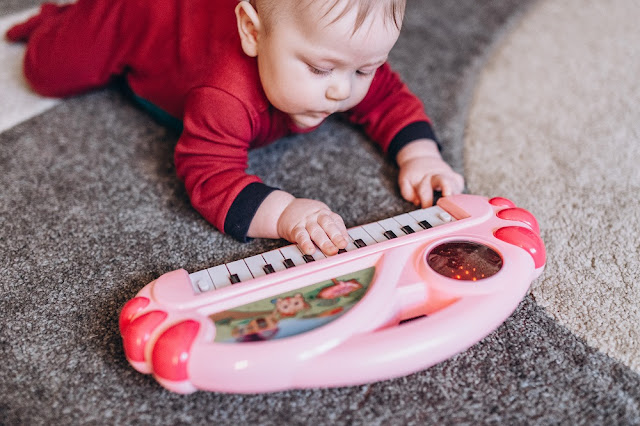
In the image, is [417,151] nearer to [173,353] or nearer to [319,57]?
[319,57]

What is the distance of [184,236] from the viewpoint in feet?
2.27

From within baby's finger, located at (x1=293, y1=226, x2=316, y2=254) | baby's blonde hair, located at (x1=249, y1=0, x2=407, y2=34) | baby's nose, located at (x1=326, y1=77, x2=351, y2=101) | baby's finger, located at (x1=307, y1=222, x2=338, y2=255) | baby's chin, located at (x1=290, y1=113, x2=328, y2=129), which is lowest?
baby's finger, located at (x1=293, y1=226, x2=316, y2=254)

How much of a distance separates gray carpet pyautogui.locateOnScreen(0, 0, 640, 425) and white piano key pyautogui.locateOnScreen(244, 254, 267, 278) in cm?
6

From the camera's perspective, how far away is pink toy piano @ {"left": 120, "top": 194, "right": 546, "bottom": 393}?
0.48 m

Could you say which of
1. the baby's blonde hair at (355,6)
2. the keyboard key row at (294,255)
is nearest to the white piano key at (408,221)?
the keyboard key row at (294,255)

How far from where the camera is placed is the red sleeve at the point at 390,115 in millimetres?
810

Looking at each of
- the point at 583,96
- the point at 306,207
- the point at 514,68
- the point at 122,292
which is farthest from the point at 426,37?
the point at 122,292

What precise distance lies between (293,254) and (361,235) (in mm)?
78

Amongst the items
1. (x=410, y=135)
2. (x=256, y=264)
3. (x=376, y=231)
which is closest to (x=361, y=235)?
(x=376, y=231)

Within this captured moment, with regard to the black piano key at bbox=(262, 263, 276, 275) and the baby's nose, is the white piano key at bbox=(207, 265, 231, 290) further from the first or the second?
the baby's nose

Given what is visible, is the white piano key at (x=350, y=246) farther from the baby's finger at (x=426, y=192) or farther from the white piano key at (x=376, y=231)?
the baby's finger at (x=426, y=192)

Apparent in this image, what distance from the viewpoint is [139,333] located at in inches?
19.4

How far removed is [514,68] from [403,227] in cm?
55

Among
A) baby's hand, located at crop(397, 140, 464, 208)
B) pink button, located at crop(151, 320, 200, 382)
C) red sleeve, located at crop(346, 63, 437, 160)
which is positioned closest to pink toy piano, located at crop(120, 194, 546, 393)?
pink button, located at crop(151, 320, 200, 382)
